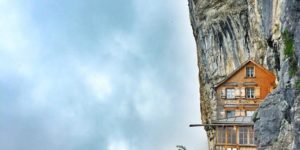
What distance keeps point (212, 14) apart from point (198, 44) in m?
5.64

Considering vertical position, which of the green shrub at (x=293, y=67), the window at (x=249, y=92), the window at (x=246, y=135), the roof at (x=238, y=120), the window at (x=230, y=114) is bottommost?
the window at (x=246, y=135)

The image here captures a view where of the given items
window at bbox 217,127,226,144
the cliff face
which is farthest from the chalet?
window at bbox 217,127,226,144

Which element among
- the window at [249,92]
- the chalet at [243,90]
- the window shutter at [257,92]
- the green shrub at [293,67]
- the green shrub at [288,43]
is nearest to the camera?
the green shrub at [293,67]

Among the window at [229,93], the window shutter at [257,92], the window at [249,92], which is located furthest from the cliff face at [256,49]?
the window at [229,93]

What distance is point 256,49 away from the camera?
56.9 meters

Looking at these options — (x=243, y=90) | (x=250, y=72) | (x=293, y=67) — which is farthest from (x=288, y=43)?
(x=250, y=72)

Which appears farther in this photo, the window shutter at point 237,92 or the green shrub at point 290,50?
the window shutter at point 237,92

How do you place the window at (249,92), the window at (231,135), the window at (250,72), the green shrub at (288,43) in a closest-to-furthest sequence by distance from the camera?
the green shrub at (288,43) < the window at (231,135) < the window at (249,92) < the window at (250,72)

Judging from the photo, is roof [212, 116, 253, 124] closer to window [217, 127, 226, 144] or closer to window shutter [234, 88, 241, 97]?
window [217, 127, 226, 144]

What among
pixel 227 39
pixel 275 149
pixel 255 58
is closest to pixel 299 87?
pixel 275 149

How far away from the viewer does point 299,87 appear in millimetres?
29688

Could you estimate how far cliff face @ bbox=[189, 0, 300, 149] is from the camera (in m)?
30.8

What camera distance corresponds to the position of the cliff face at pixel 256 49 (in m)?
30.8

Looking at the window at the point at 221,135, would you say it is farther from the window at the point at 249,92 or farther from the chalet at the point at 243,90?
the window at the point at 249,92
